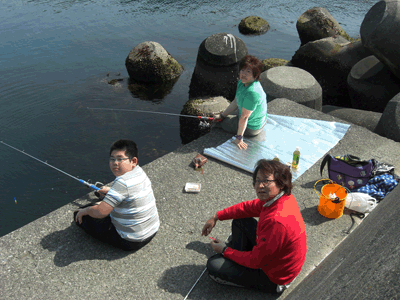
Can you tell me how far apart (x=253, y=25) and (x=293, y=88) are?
10991 mm

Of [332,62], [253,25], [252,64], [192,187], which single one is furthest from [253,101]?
[253,25]

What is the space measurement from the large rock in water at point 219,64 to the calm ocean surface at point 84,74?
1269 mm

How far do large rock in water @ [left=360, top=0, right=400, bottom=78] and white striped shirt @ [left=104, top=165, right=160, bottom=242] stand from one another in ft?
24.3

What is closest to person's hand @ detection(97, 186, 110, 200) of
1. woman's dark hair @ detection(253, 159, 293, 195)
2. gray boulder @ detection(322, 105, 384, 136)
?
woman's dark hair @ detection(253, 159, 293, 195)

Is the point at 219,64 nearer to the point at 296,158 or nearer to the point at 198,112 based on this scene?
the point at 198,112

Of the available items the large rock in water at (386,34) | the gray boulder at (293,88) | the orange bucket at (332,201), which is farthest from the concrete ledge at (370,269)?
the large rock in water at (386,34)

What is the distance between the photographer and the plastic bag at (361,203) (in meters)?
4.76

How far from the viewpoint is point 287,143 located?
6.61m

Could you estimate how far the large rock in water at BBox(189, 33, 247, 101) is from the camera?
10.5m

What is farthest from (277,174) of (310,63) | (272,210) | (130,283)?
(310,63)

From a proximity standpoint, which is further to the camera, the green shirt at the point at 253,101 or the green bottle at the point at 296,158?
the green shirt at the point at 253,101

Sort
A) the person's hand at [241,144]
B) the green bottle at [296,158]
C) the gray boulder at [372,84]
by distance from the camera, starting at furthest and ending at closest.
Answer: the gray boulder at [372,84] < the person's hand at [241,144] < the green bottle at [296,158]

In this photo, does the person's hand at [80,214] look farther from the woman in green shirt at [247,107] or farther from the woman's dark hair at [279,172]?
the woman in green shirt at [247,107]

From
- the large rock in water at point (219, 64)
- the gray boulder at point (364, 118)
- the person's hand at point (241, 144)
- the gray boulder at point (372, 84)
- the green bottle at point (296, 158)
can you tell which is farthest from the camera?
the large rock in water at point (219, 64)
